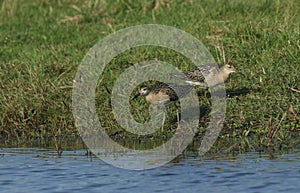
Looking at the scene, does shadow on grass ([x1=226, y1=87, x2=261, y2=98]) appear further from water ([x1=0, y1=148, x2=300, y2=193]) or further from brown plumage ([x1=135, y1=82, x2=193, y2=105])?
water ([x1=0, y1=148, x2=300, y2=193])

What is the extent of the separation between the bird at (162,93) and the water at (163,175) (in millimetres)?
1433

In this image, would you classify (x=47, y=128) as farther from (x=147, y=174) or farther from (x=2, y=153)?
(x=147, y=174)

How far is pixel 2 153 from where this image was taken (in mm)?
9234

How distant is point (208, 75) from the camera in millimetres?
10695

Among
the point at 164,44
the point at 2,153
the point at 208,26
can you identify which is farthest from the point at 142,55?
the point at 2,153

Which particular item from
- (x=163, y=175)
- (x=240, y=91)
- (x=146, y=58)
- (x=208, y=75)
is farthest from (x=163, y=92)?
(x=163, y=175)

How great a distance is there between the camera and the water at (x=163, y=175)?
24.5ft

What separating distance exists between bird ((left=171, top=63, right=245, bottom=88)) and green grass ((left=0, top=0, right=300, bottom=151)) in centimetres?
23

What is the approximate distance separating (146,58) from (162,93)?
6.48 ft

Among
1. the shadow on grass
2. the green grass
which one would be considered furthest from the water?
the shadow on grass

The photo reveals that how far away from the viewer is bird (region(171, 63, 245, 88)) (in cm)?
1063

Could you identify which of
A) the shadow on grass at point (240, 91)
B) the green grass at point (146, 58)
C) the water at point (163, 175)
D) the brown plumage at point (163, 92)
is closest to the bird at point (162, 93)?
the brown plumage at point (163, 92)

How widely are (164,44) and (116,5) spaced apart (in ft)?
9.31

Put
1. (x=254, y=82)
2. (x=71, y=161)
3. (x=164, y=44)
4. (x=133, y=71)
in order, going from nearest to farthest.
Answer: (x=71, y=161) → (x=254, y=82) → (x=133, y=71) → (x=164, y=44)
